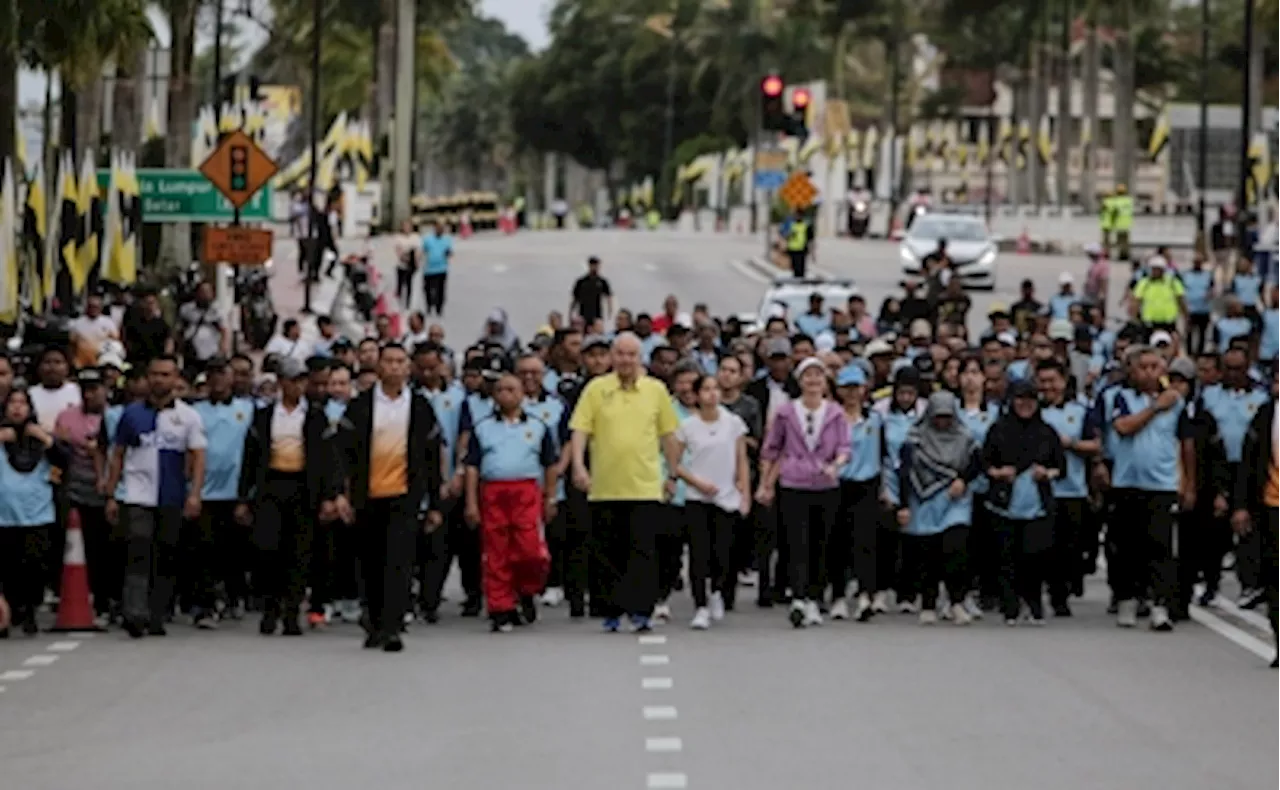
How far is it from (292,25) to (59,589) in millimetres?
62591

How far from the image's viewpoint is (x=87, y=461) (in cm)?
2141

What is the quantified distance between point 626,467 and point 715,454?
2.49 feet

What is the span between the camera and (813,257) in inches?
2940

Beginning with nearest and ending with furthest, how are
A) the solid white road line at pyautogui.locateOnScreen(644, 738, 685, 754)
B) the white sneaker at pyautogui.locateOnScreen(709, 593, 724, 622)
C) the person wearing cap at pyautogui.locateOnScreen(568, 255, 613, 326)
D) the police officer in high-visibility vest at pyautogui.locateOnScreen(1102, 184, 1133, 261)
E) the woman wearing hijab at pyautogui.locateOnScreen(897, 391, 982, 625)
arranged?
the solid white road line at pyautogui.locateOnScreen(644, 738, 685, 754) < the woman wearing hijab at pyautogui.locateOnScreen(897, 391, 982, 625) < the white sneaker at pyautogui.locateOnScreen(709, 593, 724, 622) < the person wearing cap at pyautogui.locateOnScreen(568, 255, 613, 326) < the police officer in high-visibility vest at pyautogui.locateOnScreen(1102, 184, 1133, 261)

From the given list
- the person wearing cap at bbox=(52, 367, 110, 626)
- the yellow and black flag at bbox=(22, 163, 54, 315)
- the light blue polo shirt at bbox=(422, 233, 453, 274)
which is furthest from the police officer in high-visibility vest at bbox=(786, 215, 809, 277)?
the person wearing cap at bbox=(52, 367, 110, 626)

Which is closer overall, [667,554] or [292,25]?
[667,554]

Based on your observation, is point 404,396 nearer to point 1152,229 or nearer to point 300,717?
point 300,717

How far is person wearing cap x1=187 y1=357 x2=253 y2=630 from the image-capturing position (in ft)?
70.6

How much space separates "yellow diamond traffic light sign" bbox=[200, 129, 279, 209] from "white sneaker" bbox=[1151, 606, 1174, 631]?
1666cm

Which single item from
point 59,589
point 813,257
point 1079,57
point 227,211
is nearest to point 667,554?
point 59,589

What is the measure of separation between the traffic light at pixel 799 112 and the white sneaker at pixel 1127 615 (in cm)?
3224

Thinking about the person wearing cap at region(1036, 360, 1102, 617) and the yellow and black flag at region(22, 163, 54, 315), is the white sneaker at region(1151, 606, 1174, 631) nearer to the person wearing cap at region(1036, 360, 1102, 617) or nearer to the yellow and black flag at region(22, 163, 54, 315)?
the person wearing cap at region(1036, 360, 1102, 617)

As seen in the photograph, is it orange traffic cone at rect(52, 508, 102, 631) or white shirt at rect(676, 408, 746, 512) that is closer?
orange traffic cone at rect(52, 508, 102, 631)

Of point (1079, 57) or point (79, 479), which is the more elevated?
point (1079, 57)
